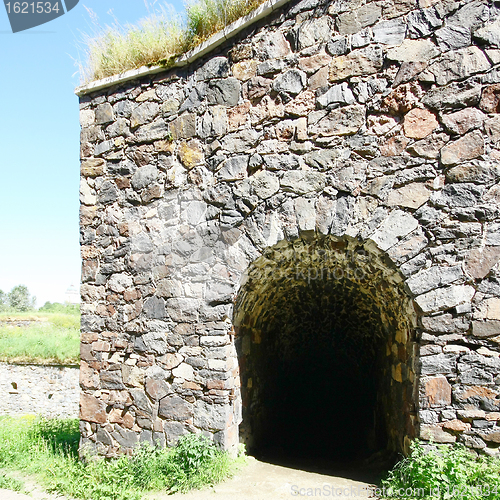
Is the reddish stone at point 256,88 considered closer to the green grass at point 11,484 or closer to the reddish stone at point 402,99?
the reddish stone at point 402,99

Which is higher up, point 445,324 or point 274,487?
point 445,324

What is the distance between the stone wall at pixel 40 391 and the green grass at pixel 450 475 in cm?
959

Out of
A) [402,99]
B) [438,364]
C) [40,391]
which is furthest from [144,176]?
[40,391]

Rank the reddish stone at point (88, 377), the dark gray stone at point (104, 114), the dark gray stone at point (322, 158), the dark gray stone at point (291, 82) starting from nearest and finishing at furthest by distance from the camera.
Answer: the dark gray stone at point (322, 158) → the dark gray stone at point (291, 82) → the reddish stone at point (88, 377) → the dark gray stone at point (104, 114)

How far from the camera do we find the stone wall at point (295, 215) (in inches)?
136

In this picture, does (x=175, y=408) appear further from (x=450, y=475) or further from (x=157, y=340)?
(x=450, y=475)

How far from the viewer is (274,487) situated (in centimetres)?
388

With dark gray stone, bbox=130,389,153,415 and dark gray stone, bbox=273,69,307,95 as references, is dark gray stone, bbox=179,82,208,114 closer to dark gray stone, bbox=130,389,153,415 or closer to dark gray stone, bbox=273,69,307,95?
dark gray stone, bbox=273,69,307,95

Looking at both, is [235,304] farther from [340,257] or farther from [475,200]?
[475,200]

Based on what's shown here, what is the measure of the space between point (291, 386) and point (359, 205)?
3.70 meters

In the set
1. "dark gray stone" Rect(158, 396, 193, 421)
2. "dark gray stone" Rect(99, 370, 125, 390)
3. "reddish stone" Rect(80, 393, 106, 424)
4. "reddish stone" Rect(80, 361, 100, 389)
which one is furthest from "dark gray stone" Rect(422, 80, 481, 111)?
"reddish stone" Rect(80, 393, 106, 424)

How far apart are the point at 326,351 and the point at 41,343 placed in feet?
30.6

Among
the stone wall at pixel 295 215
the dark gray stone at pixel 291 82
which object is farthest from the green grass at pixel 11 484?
the dark gray stone at pixel 291 82

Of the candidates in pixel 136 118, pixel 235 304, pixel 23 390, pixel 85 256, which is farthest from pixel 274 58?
pixel 23 390
